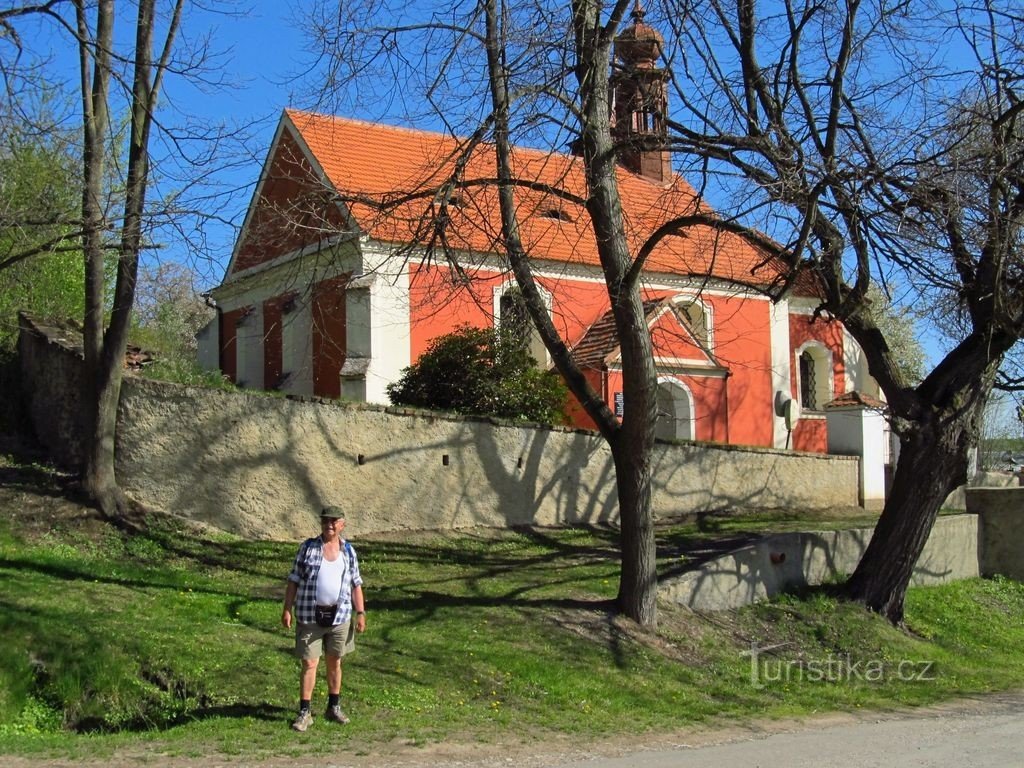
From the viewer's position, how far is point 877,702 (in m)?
10.3

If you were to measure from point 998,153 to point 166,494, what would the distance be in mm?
10442

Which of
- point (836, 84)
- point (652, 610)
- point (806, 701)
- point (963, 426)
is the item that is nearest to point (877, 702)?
point (806, 701)

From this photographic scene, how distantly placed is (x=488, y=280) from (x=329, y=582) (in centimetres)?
759

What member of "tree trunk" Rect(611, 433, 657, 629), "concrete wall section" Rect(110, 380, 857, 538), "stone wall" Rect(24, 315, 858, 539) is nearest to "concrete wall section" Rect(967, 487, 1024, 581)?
"concrete wall section" Rect(110, 380, 857, 538)

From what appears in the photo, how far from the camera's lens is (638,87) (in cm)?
1215

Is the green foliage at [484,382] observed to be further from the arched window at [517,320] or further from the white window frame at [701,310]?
the white window frame at [701,310]

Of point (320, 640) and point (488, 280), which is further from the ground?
point (488, 280)

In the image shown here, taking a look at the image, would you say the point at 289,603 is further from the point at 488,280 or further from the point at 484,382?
the point at 484,382

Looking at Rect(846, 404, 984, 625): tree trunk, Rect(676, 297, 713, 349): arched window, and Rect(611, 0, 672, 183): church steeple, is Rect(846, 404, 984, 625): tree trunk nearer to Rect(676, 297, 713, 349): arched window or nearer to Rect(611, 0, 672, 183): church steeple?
Rect(611, 0, 672, 183): church steeple

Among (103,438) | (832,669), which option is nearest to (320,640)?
(103,438)

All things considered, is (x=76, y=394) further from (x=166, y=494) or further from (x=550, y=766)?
(x=550, y=766)

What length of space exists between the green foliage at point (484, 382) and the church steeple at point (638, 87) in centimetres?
502

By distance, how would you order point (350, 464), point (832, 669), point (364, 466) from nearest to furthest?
point (832, 669), point (350, 464), point (364, 466)

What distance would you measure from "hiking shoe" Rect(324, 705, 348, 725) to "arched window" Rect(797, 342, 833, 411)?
2462cm
